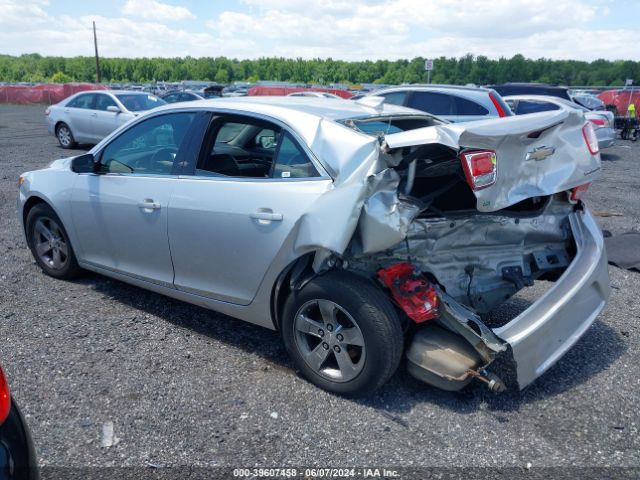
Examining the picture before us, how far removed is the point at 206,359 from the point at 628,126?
1961cm

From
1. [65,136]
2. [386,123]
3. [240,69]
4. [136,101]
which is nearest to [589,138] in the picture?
[386,123]

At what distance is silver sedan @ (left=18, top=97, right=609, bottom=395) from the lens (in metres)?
3.02

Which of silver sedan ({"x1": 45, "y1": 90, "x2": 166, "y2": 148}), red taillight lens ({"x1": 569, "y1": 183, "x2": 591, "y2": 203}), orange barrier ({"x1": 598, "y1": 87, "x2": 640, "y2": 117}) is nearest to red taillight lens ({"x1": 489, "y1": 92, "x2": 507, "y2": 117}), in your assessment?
red taillight lens ({"x1": 569, "y1": 183, "x2": 591, "y2": 203})

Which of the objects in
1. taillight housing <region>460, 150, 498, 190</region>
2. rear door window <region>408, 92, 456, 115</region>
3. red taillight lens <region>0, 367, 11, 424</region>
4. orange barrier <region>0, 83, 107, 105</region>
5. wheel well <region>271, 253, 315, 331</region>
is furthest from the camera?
orange barrier <region>0, 83, 107, 105</region>

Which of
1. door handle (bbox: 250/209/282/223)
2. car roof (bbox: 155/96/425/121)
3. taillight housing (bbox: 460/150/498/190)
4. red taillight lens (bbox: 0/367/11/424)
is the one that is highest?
car roof (bbox: 155/96/425/121)

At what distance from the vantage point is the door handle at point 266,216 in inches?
128

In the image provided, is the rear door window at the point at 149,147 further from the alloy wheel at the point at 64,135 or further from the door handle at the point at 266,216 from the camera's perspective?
the alloy wheel at the point at 64,135

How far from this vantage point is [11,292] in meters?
4.79

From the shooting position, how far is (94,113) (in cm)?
1384

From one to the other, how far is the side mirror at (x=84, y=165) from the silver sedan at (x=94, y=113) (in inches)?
365

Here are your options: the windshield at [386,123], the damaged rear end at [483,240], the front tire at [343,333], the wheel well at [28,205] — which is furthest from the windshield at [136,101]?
the damaged rear end at [483,240]

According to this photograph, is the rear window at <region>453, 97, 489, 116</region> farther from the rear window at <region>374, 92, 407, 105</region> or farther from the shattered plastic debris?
the shattered plastic debris

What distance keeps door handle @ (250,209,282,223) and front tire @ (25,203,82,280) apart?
2216mm

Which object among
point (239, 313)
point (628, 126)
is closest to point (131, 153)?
point (239, 313)
